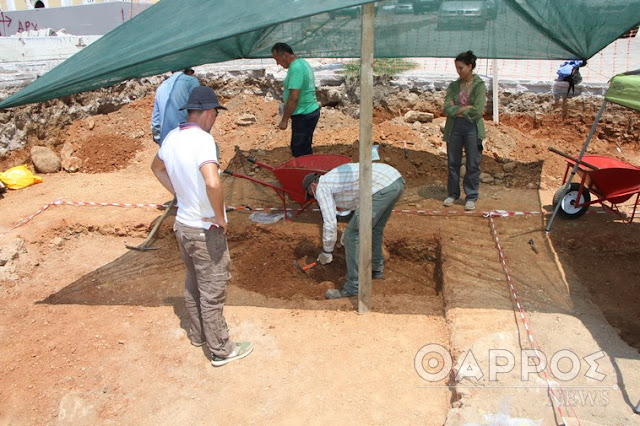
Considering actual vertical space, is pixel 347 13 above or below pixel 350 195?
above

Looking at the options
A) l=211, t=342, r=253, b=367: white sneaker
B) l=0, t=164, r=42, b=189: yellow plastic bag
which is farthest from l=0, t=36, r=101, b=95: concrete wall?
l=211, t=342, r=253, b=367: white sneaker

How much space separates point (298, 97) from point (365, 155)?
7.64 ft

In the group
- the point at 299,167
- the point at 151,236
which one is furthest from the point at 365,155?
the point at 151,236

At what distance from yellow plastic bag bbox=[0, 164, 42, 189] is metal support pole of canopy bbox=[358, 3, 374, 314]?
5636 mm

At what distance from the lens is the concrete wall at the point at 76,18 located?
2052cm

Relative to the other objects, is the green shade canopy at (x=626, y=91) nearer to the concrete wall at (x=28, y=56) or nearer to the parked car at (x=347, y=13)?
the parked car at (x=347, y=13)

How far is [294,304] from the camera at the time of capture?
14.3 ft

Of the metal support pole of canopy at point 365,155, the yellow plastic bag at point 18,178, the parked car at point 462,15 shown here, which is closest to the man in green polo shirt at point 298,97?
the parked car at point 462,15

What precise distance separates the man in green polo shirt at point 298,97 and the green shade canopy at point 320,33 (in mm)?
417

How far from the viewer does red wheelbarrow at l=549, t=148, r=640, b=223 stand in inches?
193

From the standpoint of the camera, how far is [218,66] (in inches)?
399

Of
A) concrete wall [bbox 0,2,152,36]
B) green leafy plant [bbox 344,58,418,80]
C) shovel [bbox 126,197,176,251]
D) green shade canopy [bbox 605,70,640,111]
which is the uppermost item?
concrete wall [bbox 0,2,152,36]

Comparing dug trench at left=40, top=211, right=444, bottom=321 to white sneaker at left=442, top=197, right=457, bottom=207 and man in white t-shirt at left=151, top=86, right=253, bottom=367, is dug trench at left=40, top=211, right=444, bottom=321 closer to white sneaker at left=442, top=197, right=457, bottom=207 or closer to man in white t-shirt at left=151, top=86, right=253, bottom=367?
white sneaker at left=442, top=197, right=457, bottom=207

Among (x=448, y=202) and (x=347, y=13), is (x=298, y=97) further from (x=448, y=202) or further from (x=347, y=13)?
(x=448, y=202)
